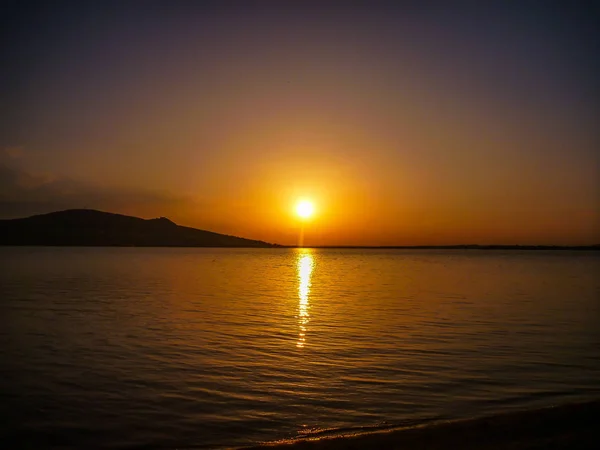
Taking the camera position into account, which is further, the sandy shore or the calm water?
the calm water

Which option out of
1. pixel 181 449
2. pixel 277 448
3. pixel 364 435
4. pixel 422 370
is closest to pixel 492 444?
pixel 364 435

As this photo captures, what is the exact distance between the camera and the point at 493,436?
782cm

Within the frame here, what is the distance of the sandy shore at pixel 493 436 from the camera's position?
745 centimetres

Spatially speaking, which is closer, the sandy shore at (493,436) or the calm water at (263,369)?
the sandy shore at (493,436)

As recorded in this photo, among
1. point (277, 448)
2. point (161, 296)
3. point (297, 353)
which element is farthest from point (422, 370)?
point (161, 296)

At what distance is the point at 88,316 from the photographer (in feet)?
82.9

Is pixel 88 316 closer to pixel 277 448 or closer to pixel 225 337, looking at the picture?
pixel 225 337

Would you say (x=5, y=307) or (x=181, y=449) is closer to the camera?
(x=181, y=449)

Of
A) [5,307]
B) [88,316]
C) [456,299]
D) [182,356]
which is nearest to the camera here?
Answer: [182,356]

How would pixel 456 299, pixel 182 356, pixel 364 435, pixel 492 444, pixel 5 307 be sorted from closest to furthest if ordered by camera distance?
pixel 492 444, pixel 364 435, pixel 182 356, pixel 5 307, pixel 456 299

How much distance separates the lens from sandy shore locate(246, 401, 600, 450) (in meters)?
7.45

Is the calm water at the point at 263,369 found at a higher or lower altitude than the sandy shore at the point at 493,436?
lower

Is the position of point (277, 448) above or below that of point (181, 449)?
above

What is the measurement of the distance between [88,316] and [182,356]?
11.0 m
